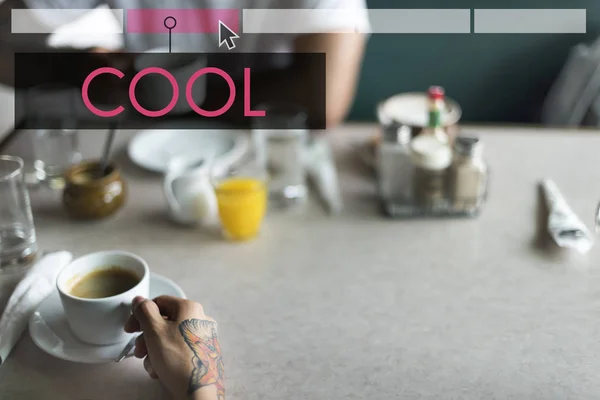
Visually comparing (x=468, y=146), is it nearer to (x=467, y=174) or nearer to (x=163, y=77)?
(x=467, y=174)

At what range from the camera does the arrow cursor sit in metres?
1.81

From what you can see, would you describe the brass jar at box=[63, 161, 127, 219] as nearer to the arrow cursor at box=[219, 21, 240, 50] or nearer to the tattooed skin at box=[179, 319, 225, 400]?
the tattooed skin at box=[179, 319, 225, 400]

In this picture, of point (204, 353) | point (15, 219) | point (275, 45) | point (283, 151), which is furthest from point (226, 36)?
point (204, 353)

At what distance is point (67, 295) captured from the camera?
813 mm

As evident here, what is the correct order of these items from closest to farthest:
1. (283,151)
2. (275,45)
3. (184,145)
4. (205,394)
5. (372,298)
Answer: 1. (205,394)
2. (372,298)
3. (283,151)
4. (184,145)
5. (275,45)

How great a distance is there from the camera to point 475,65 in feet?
6.53

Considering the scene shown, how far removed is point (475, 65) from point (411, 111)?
78cm

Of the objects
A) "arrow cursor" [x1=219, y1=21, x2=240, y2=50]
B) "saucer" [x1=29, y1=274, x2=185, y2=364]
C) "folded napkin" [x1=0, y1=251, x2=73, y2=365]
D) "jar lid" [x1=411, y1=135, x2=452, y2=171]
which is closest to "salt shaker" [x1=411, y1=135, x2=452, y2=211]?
"jar lid" [x1=411, y1=135, x2=452, y2=171]

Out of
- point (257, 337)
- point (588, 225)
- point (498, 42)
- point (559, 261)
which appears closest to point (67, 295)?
point (257, 337)

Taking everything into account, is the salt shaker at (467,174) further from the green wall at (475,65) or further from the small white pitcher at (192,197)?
Answer: the green wall at (475,65)

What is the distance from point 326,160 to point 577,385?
0.68m

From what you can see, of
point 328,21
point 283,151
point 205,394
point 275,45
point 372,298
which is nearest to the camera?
point 205,394

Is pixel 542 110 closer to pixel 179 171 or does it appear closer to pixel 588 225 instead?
pixel 588 225

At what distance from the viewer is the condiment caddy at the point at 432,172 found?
1123mm
